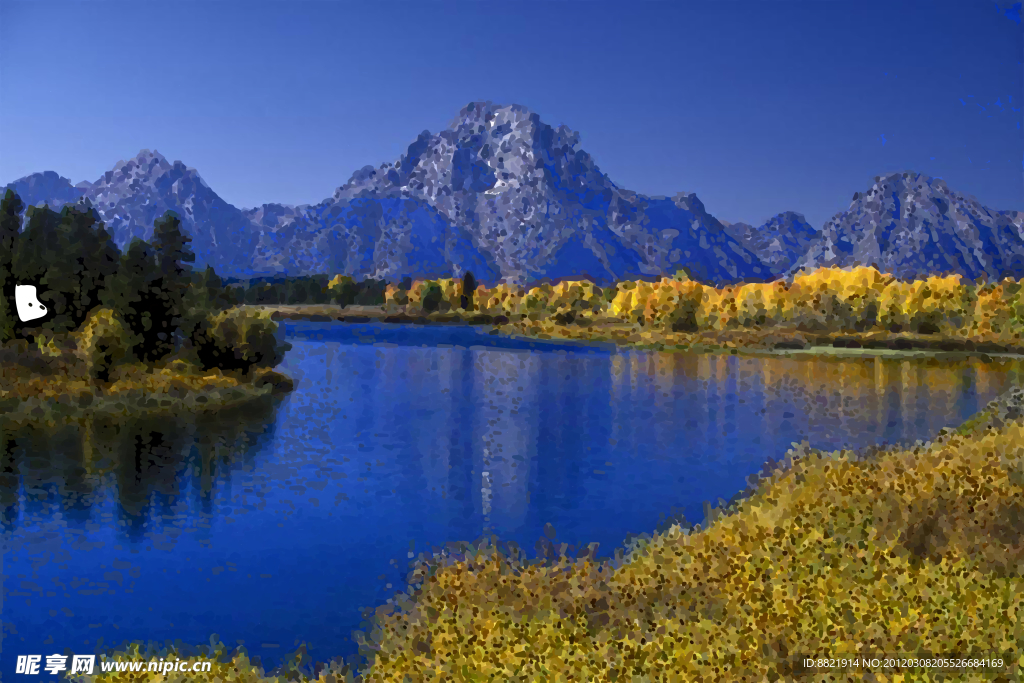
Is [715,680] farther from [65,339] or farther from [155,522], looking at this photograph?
[65,339]

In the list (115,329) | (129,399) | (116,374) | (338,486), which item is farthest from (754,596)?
(115,329)

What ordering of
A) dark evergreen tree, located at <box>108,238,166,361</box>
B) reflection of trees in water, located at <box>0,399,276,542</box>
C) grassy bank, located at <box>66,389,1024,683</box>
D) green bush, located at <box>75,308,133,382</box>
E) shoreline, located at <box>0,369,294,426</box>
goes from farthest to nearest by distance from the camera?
dark evergreen tree, located at <box>108,238,166,361</box> → green bush, located at <box>75,308,133,382</box> → shoreline, located at <box>0,369,294,426</box> → reflection of trees in water, located at <box>0,399,276,542</box> → grassy bank, located at <box>66,389,1024,683</box>

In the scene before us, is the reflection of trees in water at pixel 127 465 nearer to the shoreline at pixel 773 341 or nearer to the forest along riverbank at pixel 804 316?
the shoreline at pixel 773 341

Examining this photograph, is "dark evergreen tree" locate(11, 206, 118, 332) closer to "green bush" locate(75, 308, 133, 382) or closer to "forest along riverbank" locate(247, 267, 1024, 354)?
"green bush" locate(75, 308, 133, 382)

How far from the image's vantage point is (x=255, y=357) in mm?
58031

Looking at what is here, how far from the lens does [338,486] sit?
96.8ft

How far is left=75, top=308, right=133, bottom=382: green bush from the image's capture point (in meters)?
48.2

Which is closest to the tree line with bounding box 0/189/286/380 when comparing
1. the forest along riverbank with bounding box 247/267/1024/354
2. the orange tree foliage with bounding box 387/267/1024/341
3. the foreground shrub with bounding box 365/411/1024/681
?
the foreground shrub with bounding box 365/411/1024/681

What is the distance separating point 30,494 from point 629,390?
42.6 m

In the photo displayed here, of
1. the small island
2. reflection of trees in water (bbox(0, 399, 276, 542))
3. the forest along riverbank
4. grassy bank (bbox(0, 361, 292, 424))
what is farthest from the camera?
the forest along riverbank

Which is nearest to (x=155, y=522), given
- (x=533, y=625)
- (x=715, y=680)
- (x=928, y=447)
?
(x=533, y=625)

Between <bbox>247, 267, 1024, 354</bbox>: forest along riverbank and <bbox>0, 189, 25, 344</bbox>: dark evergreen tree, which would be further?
<bbox>247, 267, 1024, 354</bbox>: forest along riverbank

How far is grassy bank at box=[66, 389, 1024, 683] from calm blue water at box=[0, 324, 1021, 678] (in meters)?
2.45

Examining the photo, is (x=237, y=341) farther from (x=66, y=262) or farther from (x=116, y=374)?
(x=66, y=262)
